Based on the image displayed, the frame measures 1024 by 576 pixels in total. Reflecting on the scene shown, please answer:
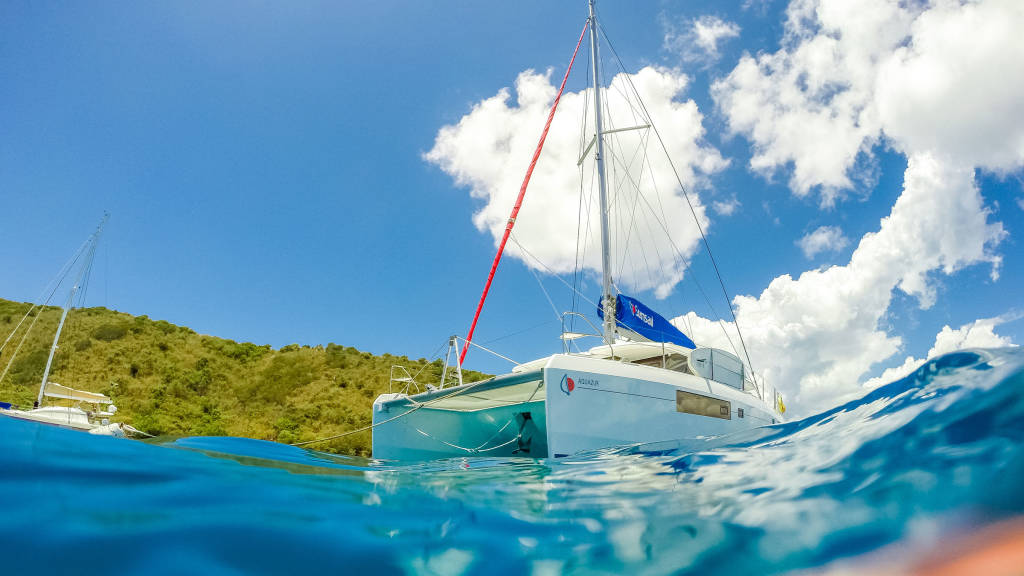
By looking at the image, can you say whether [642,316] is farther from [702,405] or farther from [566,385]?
[566,385]

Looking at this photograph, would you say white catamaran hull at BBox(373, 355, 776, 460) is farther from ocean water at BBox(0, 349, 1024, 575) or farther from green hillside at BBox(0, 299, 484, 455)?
green hillside at BBox(0, 299, 484, 455)

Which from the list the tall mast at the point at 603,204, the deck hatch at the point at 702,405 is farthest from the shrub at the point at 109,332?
the deck hatch at the point at 702,405

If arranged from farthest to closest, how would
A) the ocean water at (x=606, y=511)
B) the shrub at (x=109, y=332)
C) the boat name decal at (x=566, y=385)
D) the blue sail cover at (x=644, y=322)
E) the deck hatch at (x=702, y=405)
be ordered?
the shrub at (x=109, y=332), the blue sail cover at (x=644, y=322), the deck hatch at (x=702, y=405), the boat name decal at (x=566, y=385), the ocean water at (x=606, y=511)

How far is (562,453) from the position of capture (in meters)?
5.33

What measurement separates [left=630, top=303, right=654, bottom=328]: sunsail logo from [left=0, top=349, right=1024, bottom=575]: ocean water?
6775 mm

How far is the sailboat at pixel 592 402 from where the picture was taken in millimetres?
5660

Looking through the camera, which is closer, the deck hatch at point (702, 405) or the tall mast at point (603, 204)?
the deck hatch at point (702, 405)

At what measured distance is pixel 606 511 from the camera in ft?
7.48

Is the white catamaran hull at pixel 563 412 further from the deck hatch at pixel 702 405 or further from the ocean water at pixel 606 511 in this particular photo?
the ocean water at pixel 606 511

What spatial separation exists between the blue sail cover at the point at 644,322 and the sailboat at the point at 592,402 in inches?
0.9

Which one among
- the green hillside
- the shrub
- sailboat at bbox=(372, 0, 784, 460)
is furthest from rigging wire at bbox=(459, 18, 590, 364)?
the shrub

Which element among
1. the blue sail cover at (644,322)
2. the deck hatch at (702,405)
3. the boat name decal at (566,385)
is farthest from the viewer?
the blue sail cover at (644,322)

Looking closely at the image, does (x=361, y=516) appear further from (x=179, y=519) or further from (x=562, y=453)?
(x=562, y=453)

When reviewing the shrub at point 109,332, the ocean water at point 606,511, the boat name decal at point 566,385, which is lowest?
the ocean water at point 606,511
